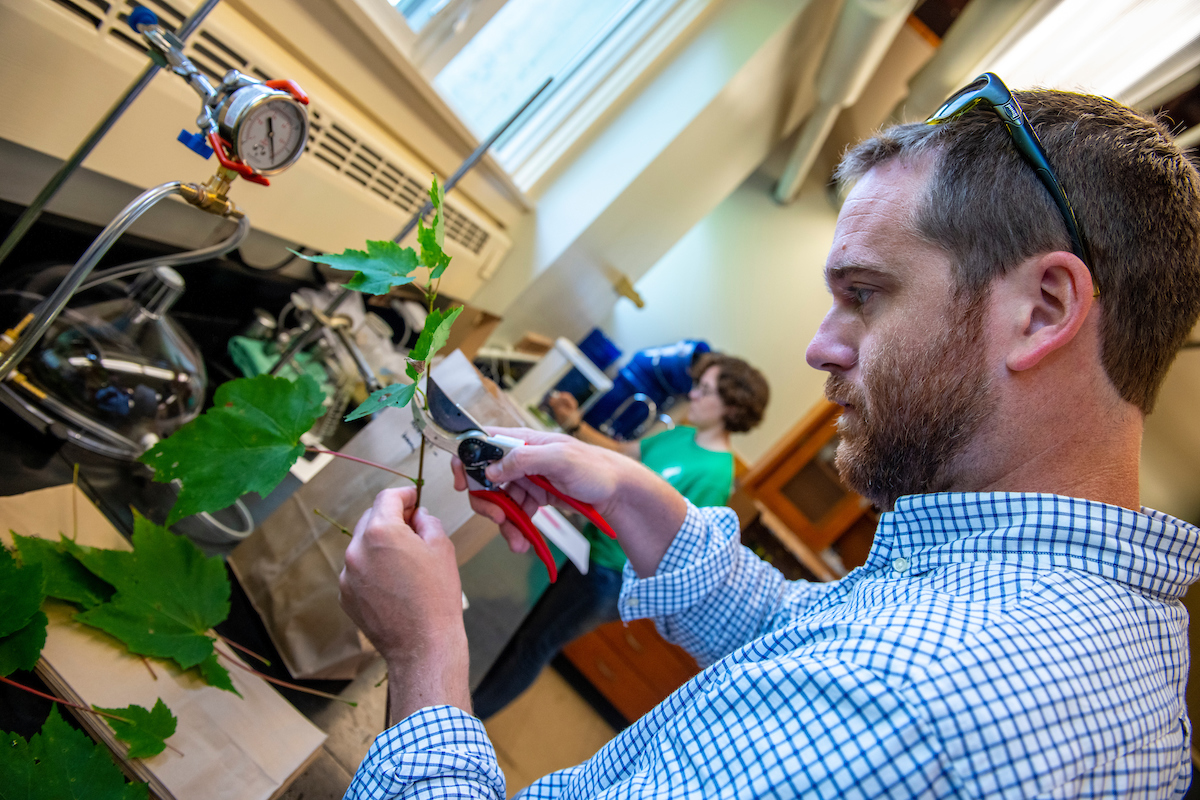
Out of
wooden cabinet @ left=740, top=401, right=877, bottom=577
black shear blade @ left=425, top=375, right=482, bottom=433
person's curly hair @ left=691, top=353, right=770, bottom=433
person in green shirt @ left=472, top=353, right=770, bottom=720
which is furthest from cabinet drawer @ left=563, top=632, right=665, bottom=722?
black shear blade @ left=425, top=375, right=482, bottom=433

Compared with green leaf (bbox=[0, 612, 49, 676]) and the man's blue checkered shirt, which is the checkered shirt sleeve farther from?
green leaf (bbox=[0, 612, 49, 676])

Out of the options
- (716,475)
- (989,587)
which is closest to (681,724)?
(989,587)

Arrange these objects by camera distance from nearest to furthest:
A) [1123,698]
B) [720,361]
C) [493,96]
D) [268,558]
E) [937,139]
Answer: [1123,698] → [937,139] → [268,558] → [493,96] → [720,361]

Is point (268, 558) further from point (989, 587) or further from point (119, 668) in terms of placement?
point (989, 587)

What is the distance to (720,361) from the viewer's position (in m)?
2.51

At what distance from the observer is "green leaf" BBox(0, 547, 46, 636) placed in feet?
1.64

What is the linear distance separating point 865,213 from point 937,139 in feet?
0.40

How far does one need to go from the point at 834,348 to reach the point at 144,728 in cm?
81

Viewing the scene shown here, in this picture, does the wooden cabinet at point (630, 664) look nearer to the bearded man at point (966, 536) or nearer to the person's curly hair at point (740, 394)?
the person's curly hair at point (740, 394)

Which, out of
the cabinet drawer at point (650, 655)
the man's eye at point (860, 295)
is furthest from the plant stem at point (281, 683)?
the cabinet drawer at point (650, 655)

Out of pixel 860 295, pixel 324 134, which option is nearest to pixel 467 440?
pixel 860 295

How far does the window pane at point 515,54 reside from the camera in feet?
5.30

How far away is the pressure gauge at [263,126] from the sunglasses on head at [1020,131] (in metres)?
0.78

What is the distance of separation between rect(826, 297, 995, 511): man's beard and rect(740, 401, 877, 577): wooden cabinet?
2.78 meters
